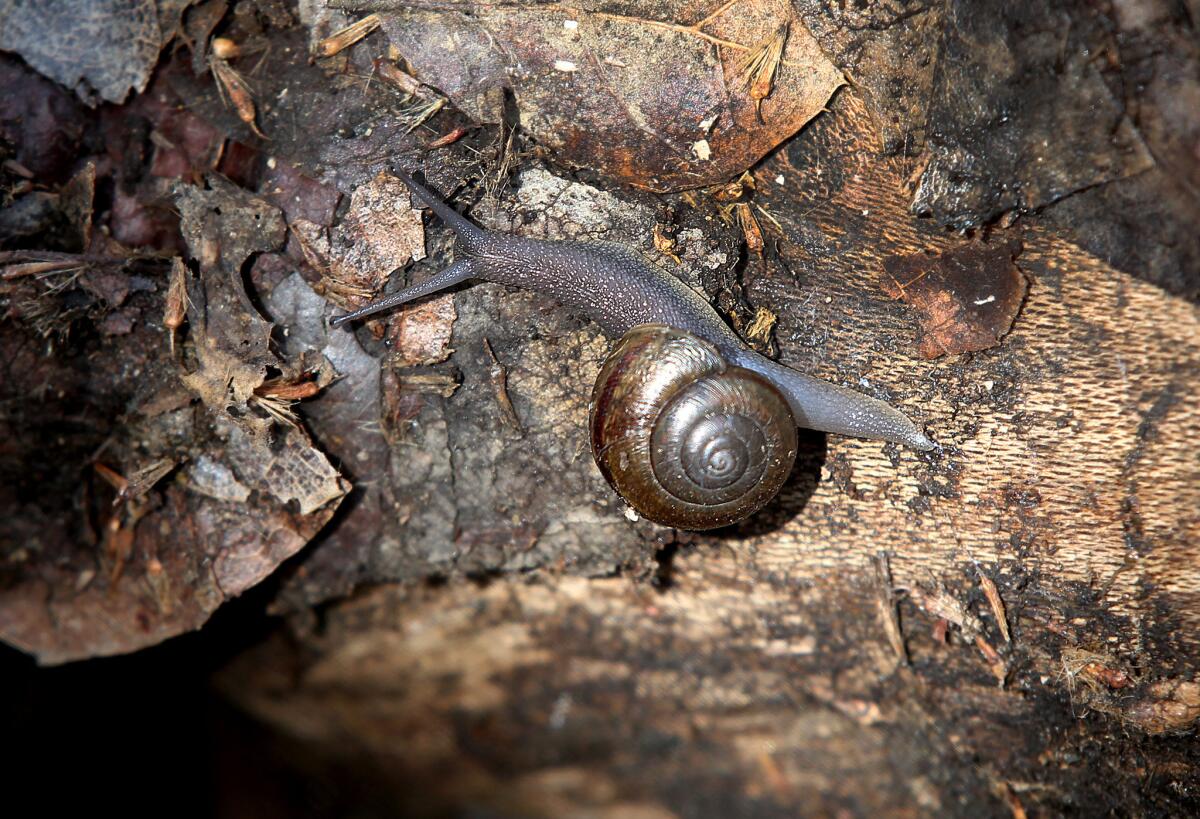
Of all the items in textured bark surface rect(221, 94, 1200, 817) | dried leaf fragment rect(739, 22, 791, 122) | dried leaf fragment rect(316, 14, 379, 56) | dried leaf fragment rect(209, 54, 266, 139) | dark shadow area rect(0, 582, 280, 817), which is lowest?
dark shadow area rect(0, 582, 280, 817)

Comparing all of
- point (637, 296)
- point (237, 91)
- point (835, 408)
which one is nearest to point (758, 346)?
point (835, 408)

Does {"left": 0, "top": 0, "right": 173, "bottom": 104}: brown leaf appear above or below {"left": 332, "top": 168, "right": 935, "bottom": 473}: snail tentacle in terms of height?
above

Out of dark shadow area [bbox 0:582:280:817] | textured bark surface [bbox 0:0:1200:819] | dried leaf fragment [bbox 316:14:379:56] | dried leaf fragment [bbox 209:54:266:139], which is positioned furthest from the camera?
dark shadow area [bbox 0:582:280:817]

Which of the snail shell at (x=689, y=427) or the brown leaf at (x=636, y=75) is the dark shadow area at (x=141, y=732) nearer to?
the snail shell at (x=689, y=427)

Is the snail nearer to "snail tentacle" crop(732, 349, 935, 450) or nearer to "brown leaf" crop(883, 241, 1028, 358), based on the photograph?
"snail tentacle" crop(732, 349, 935, 450)

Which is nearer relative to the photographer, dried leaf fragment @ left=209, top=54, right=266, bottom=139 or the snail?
the snail

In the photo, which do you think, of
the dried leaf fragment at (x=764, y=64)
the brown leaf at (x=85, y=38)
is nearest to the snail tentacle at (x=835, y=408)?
the dried leaf fragment at (x=764, y=64)

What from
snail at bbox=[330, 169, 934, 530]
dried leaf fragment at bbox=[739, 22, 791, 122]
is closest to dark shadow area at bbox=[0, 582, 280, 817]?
snail at bbox=[330, 169, 934, 530]
